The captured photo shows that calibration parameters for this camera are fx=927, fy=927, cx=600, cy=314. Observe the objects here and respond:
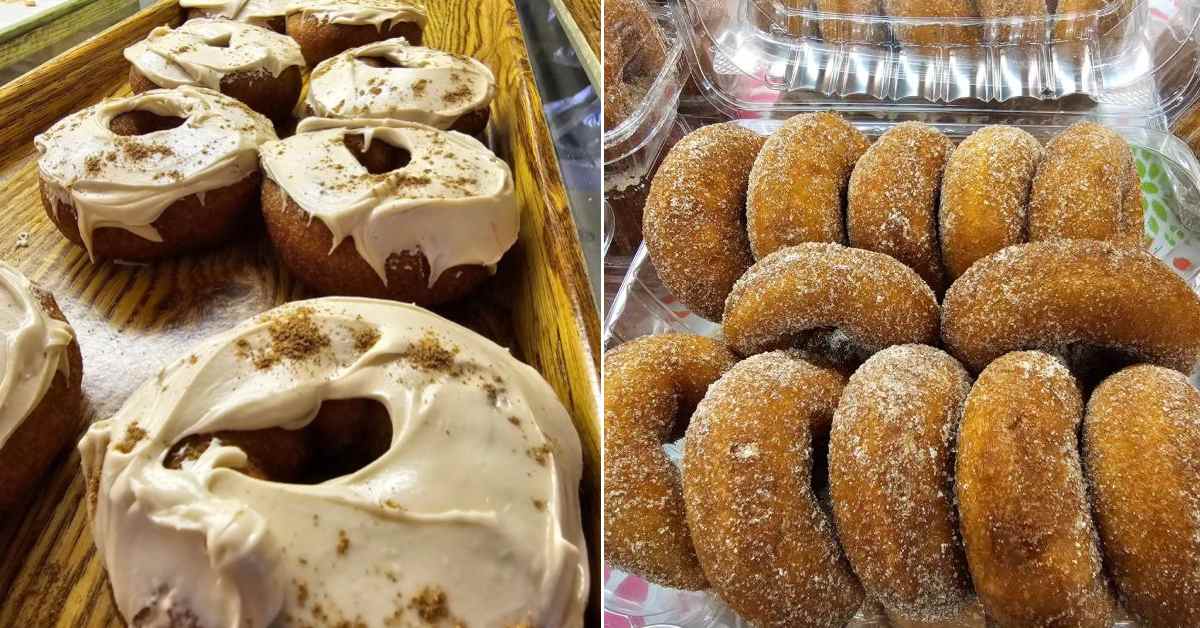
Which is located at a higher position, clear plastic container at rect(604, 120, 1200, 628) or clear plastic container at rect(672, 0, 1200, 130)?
clear plastic container at rect(672, 0, 1200, 130)

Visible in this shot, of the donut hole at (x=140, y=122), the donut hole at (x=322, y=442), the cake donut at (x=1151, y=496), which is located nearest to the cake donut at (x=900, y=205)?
the cake donut at (x=1151, y=496)

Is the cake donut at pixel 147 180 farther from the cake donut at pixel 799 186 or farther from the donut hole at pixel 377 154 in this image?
the cake donut at pixel 799 186

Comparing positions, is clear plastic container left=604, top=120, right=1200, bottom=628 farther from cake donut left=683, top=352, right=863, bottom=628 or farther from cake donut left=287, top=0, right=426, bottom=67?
cake donut left=287, top=0, right=426, bottom=67

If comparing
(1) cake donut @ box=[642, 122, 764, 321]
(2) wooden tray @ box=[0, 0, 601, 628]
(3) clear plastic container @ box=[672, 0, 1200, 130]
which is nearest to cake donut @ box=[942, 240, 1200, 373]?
(1) cake donut @ box=[642, 122, 764, 321]

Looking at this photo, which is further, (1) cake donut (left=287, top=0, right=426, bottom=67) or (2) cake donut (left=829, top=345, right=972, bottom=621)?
(1) cake donut (left=287, top=0, right=426, bottom=67)

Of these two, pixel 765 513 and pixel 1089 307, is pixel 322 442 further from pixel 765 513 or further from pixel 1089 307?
pixel 1089 307

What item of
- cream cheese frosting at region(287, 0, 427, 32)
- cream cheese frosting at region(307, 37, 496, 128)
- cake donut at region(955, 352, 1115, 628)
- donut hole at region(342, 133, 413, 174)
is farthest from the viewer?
cream cheese frosting at region(287, 0, 427, 32)
